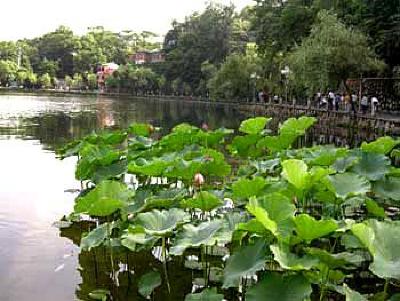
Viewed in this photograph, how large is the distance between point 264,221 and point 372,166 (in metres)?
2.32

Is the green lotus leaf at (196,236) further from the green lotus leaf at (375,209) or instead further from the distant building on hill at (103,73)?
the distant building on hill at (103,73)

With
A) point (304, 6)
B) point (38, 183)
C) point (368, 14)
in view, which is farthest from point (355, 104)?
point (38, 183)

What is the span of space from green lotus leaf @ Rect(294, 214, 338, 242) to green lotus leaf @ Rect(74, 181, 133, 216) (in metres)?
1.47

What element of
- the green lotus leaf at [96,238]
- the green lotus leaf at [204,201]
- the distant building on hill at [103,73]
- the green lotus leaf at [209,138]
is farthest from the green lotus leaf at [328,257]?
the distant building on hill at [103,73]

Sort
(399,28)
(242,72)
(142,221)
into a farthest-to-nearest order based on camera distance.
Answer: (242,72)
(399,28)
(142,221)

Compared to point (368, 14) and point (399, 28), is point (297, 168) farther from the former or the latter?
point (368, 14)

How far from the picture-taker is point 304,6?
32156 mm

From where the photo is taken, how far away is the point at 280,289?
3.28 metres

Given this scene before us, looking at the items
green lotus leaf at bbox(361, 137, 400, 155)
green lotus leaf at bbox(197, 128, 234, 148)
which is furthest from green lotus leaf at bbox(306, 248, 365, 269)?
green lotus leaf at bbox(197, 128, 234, 148)

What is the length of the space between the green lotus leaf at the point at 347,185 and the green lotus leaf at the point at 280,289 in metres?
1.23

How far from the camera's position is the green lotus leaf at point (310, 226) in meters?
3.28

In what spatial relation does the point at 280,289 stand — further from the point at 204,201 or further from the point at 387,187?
the point at 387,187

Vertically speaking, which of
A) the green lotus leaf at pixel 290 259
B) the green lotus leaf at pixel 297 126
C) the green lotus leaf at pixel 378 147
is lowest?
the green lotus leaf at pixel 290 259

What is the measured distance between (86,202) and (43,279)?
137cm
